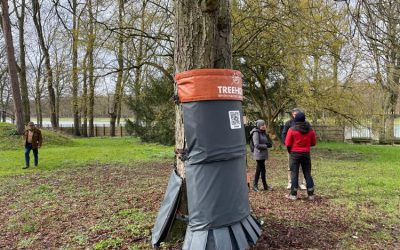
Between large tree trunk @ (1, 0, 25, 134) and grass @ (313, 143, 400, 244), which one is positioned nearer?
grass @ (313, 143, 400, 244)

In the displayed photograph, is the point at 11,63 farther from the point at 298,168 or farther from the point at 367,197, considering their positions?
the point at 367,197

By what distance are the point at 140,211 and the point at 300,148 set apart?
3493 millimetres

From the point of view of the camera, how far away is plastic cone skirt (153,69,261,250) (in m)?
4.27

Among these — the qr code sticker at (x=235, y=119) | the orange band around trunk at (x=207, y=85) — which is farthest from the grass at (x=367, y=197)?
the orange band around trunk at (x=207, y=85)

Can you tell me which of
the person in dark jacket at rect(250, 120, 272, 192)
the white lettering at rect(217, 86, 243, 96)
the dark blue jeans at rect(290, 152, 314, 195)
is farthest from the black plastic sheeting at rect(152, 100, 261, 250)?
the person in dark jacket at rect(250, 120, 272, 192)

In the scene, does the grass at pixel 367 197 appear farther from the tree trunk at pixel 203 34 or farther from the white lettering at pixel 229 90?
the tree trunk at pixel 203 34

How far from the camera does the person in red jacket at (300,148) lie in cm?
818

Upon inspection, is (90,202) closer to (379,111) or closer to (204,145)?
(204,145)

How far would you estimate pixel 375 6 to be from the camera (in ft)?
19.5

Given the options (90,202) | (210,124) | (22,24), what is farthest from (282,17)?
(22,24)

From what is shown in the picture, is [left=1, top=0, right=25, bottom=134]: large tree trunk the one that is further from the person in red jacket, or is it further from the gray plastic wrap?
the gray plastic wrap

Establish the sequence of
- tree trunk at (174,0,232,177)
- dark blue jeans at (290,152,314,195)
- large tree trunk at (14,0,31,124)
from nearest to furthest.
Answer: tree trunk at (174,0,232,177)
dark blue jeans at (290,152,314,195)
large tree trunk at (14,0,31,124)

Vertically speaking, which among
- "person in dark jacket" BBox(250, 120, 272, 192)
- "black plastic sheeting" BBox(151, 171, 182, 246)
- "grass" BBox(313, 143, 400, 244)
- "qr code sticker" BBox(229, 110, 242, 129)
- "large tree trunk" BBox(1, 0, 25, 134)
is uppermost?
"large tree trunk" BBox(1, 0, 25, 134)

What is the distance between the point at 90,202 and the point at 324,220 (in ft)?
15.1
